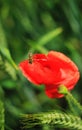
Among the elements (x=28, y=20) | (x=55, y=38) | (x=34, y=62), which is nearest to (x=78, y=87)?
(x=55, y=38)

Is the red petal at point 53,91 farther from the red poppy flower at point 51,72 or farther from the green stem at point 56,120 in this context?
the green stem at point 56,120

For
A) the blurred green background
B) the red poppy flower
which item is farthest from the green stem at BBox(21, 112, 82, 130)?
the blurred green background

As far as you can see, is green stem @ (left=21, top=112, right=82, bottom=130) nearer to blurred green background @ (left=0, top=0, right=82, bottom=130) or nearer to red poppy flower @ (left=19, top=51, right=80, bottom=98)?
red poppy flower @ (left=19, top=51, right=80, bottom=98)

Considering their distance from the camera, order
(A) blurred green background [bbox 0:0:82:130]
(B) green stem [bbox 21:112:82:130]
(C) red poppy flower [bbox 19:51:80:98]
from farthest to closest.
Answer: (A) blurred green background [bbox 0:0:82:130] → (C) red poppy flower [bbox 19:51:80:98] → (B) green stem [bbox 21:112:82:130]

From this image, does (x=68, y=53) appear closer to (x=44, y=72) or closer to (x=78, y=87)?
(x=78, y=87)

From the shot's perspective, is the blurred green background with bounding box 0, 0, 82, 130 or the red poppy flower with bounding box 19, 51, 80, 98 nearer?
the red poppy flower with bounding box 19, 51, 80, 98

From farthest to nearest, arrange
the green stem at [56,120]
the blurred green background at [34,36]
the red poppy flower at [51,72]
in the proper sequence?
the blurred green background at [34,36] < the red poppy flower at [51,72] < the green stem at [56,120]

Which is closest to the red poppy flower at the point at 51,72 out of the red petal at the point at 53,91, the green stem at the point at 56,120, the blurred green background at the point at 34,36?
the red petal at the point at 53,91
